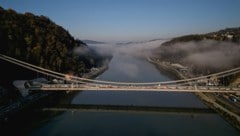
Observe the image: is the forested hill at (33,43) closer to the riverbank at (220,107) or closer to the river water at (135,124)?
the river water at (135,124)

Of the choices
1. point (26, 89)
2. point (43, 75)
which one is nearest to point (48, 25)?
point (43, 75)

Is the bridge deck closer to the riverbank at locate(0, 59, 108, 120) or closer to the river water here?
the river water

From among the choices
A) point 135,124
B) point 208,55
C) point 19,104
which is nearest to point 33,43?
point 19,104

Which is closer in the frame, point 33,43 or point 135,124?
point 135,124

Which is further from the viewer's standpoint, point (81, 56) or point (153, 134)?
point (81, 56)

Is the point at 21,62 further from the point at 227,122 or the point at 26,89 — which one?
the point at 227,122

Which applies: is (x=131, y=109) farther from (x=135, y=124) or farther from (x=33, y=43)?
(x=33, y=43)

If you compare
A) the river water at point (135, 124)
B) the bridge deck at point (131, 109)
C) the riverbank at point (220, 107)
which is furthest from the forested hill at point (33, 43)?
the riverbank at point (220, 107)

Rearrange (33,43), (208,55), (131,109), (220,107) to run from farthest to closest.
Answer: (208,55), (33,43), (131,109), (220,107)
